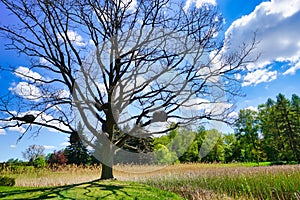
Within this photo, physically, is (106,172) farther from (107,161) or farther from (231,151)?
(231,151)

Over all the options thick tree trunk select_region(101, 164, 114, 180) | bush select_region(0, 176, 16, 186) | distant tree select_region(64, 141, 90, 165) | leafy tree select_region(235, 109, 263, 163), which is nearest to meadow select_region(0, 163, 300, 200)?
thick tree trunk select_region(101, 164, 114, 180)

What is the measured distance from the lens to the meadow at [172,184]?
7.51 meters

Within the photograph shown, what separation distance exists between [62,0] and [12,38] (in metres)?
2.88

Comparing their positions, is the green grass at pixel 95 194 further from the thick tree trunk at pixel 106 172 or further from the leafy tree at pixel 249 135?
the leafy tree at pixel 249 135

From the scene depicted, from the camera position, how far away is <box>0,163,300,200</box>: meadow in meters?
7.51

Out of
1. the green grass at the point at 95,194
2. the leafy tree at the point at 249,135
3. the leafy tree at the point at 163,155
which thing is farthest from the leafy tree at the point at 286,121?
the green grass at the point at 95,194

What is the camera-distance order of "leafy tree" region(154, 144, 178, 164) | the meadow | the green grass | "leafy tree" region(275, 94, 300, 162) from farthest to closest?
"leafy tree" region(275, 94, 300, 162), "leafy tree" region(154, 144, 178, 164), the meadow, the green grass

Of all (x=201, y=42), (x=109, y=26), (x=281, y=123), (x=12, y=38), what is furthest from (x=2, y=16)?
(x=281, y=123)

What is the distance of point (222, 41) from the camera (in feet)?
35.7

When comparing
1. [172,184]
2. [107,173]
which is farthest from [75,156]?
[172,184]

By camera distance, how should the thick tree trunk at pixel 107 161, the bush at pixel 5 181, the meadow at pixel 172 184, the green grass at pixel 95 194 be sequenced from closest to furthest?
the green grass at pixel 95 194
the meadow at pixel 172 184
the thick tree trunk at pixel 107 161
the bush at pixel 5 181

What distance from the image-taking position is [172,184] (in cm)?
1078

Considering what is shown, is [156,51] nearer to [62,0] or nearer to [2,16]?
Answer: [62,0]

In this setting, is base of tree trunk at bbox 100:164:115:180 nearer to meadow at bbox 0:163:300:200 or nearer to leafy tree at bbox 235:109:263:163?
meadow at bbox 0:163:300:200
